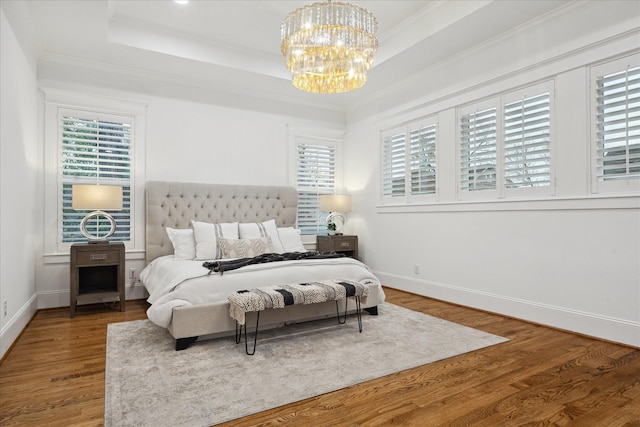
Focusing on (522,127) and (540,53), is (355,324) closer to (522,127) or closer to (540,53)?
(522,127)

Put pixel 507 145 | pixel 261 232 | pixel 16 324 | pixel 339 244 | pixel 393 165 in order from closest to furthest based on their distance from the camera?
pixel 16 324
pixel 507 145
pixel 261 232
pixel 393 165
pixel 339 244

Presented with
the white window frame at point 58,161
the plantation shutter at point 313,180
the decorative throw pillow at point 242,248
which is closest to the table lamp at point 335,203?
the plantation shutter at point 313,180

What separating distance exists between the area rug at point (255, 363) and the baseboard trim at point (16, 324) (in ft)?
2.27

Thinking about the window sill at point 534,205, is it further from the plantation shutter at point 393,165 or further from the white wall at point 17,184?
the white wall at point 17,184

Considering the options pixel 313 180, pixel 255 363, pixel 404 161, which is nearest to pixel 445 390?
pixel 255 363

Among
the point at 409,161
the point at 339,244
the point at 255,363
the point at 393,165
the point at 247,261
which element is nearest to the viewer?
the point at 255,363

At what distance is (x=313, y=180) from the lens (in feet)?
20.5

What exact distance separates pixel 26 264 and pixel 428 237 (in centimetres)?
444

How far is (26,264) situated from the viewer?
12.4ft

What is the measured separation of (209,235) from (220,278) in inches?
59.3

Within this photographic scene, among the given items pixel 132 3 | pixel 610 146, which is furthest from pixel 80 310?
pixel 610 146

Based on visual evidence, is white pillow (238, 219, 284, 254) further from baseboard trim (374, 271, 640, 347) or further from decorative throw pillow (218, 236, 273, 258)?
baseboard trim (374, 271, 640, 347)

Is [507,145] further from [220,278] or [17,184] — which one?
[17,184]

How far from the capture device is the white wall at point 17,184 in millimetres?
2945
